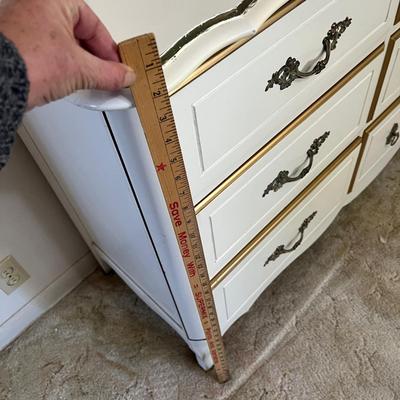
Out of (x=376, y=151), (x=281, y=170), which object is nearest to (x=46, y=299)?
(x=281, y=170)

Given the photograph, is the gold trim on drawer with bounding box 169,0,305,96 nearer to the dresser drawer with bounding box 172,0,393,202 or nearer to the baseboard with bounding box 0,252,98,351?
the dresser drawer with bounding box 172,0,393,202

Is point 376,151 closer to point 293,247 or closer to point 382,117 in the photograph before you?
point 382,117

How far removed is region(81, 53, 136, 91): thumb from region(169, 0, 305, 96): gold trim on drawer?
7cm

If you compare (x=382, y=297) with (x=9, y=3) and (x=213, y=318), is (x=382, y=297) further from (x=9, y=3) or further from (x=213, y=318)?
(x=9, y=3)

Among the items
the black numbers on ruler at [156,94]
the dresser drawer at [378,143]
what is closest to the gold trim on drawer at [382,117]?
the dresser drawer at [378,143]

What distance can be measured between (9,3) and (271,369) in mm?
962

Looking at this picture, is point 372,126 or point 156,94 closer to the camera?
point 156,94

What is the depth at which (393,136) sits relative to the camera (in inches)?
47.4

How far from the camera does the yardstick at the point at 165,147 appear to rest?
44cm

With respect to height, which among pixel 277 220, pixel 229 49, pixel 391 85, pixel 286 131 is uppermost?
pixel 229 49

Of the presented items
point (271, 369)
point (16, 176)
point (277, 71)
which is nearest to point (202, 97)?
point (277, 71)

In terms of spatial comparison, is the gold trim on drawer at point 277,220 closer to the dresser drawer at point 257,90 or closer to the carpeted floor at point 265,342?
the dresser drawer at point 257,90

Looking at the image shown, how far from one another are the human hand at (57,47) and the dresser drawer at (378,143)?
798mm

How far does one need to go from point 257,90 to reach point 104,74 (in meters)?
0.28
